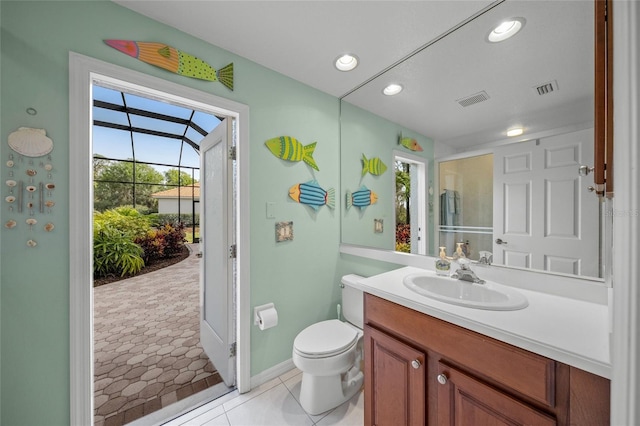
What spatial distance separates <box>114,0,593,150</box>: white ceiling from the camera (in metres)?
1.09

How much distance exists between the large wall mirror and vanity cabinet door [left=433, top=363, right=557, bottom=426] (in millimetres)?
714

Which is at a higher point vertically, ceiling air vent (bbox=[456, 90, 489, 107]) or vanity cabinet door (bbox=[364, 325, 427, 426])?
ceiling air vent (bbox=[456, 90, 489, 107])

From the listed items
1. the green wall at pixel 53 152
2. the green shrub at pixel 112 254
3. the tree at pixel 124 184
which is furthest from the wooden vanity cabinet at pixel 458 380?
the tree at pixel 124 184

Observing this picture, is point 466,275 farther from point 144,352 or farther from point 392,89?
point 144,352

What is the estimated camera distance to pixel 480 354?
0.82m

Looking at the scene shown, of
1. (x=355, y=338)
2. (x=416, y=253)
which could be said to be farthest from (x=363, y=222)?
(x=355, y=338)

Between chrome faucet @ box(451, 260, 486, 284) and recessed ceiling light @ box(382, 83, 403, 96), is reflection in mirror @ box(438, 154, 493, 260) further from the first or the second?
recessed ceiling light @ box(382, 83, 403, 96)

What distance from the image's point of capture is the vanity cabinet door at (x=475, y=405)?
2.37 ft

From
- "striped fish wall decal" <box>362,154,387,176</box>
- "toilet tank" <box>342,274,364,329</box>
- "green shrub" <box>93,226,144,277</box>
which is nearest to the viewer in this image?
"toilet tank" <box>342,274,364,329</box>

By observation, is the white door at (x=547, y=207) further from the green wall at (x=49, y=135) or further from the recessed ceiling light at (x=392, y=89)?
the green wall at (x=49, y=135)

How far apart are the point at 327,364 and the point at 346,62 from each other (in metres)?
2.09

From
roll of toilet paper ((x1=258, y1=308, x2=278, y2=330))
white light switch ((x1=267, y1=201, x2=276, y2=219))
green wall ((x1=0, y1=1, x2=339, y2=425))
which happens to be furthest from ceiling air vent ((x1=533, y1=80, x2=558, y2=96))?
roll of toilet paper ((x1=258, y1=308, x2=278, y2=330))

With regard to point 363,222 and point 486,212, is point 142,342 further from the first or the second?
point 486,212

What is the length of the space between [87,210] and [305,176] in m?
1.36
